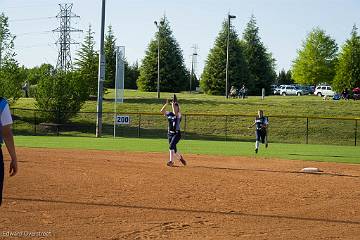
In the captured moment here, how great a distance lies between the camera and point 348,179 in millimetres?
14734

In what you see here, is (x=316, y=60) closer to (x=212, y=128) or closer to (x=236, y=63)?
(x=236, y=63)

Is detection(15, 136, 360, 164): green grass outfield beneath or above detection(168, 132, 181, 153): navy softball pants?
beneath

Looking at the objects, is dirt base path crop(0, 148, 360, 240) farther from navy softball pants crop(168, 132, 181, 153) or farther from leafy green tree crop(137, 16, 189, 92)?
leafy green tree crop(137, 16, 189, 92)

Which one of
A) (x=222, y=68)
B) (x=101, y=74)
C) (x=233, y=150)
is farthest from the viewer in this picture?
(x=222, y=68)

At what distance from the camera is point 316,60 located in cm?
7825

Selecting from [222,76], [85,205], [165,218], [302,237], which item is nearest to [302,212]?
[302,237]

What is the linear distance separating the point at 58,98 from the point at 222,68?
3372 cm

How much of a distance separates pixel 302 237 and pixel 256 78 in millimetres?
73222

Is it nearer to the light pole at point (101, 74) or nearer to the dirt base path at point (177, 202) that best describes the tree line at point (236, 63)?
the light pole at point (101, 74)

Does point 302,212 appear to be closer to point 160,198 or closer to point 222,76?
point 160,198

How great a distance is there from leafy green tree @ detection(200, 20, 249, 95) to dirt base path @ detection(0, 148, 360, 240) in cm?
5533

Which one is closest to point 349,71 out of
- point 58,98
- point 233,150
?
point 58,98

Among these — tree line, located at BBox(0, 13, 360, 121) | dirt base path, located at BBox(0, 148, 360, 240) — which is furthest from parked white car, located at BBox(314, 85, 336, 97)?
dirt base path, located at BBox(0, 148, 360, 240)

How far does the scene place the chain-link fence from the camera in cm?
3902
